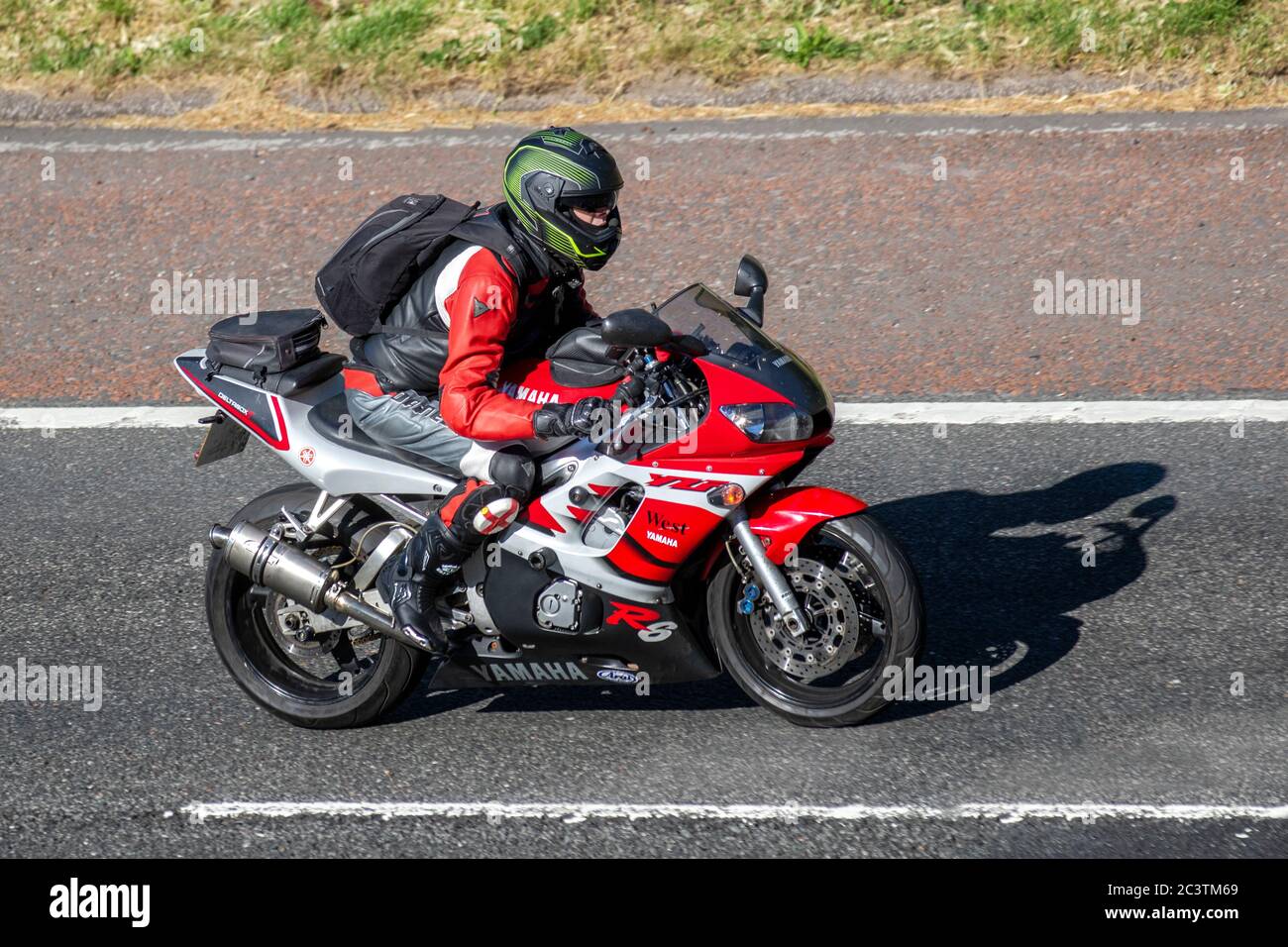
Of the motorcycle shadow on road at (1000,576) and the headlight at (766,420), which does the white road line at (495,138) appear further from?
the headlight at (766,420)

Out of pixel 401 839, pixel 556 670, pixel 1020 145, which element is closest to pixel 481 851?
pixel 401 839

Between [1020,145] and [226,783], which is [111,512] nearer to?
[226,783]

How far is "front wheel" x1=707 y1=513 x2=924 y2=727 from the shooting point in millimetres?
4691

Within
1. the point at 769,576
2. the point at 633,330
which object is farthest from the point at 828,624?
the point at 633,330

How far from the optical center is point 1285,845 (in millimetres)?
4355

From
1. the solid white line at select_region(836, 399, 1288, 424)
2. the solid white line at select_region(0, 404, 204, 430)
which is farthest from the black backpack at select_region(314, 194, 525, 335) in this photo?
the solid white line at select_region(836, 399, 1288, 424)

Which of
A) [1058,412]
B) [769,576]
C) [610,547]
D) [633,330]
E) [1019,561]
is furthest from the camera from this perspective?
[1058,412]

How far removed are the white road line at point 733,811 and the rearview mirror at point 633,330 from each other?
1442 millimetres

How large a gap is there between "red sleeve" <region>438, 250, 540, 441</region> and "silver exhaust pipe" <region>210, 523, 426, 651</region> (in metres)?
0.77

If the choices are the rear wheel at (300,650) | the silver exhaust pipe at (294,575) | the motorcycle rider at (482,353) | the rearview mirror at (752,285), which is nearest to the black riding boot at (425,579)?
the motorcycle rider at (482,353)

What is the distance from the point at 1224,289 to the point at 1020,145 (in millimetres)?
2364

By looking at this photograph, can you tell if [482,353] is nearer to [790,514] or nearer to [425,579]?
[425,579]

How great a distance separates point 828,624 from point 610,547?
28.6 inches

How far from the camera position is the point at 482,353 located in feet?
15.1
